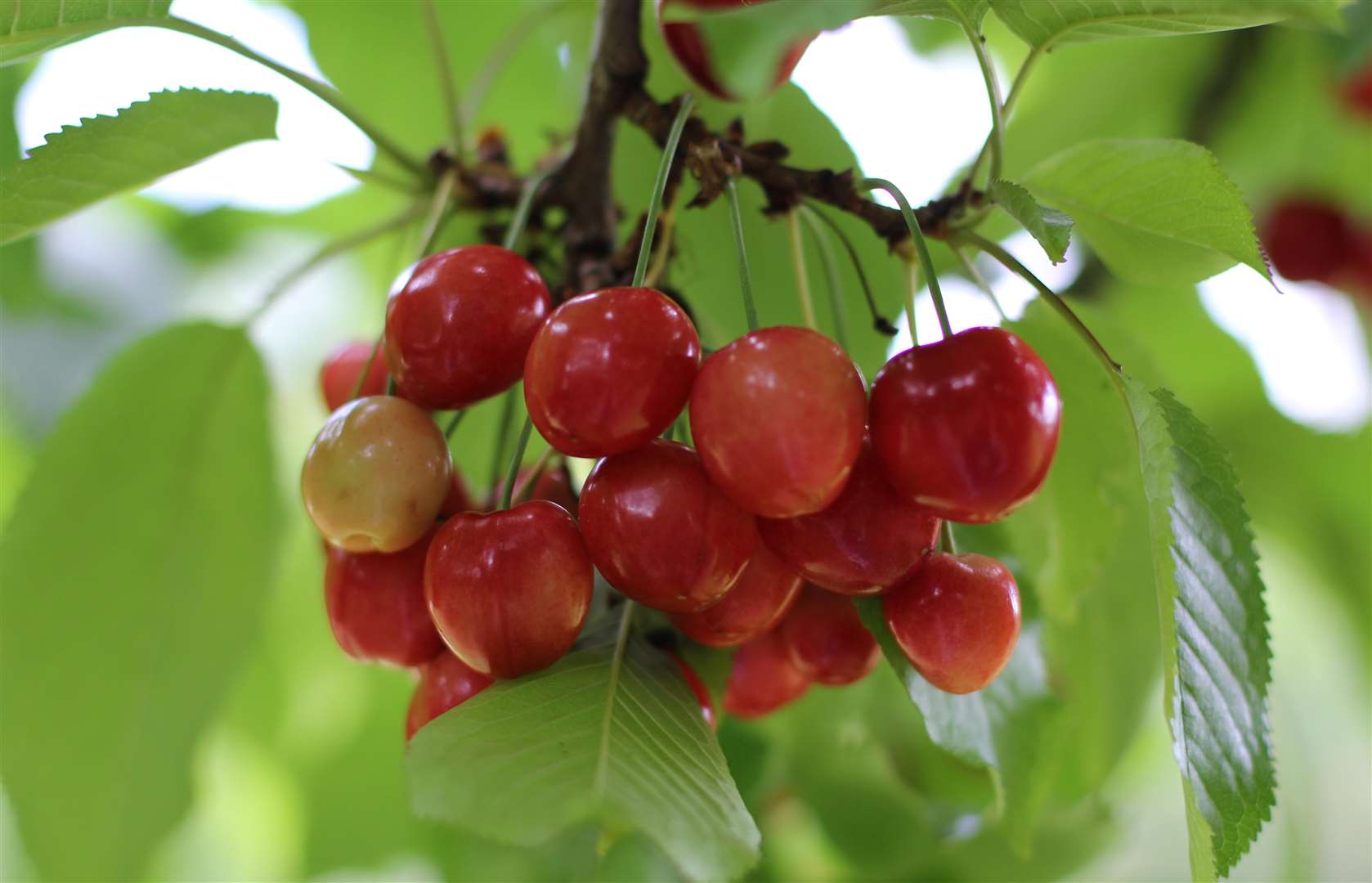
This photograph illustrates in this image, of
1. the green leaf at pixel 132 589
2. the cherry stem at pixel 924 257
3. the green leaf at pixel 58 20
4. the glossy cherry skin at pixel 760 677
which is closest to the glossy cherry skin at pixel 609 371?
the cherry stem at pixel 924 257

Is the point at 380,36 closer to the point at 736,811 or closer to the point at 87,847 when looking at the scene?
the point at 87,847

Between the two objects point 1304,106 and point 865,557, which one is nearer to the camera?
point 865,557

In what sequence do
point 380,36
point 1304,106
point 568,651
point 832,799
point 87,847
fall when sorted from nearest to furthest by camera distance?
point 568,651
point 87,847
point 832,799
point 380,36
point 1304,106

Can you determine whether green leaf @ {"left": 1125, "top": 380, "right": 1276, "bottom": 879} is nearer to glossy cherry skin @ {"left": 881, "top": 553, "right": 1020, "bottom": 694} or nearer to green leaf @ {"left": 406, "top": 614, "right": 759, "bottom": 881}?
glossy cherry skin @ {"left": 881, "top": 553, "right": 1020, "bottom": 694}

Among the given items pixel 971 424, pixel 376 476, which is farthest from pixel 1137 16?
pixel 376 476

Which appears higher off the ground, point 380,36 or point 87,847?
point 380,36

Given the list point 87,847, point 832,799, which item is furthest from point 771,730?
point 87,847

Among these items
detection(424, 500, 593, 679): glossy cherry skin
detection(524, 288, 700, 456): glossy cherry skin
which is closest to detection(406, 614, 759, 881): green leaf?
detection(424, 500, 593, 679): glossy cherry skin
